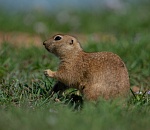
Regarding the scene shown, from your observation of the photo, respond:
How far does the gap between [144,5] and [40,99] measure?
7.34 meters

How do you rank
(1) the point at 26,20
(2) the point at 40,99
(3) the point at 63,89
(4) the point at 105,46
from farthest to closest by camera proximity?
(1) the point at 26,20 < (4) the point at 105,46 < (3) the point at 63,89 < (2) the point at 40,99

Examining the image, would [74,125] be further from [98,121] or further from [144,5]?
[144,5]

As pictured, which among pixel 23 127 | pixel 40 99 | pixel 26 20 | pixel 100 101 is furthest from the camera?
pixel 26 20

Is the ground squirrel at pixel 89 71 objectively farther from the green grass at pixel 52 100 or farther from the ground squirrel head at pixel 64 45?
the green grass at pixel 52 100

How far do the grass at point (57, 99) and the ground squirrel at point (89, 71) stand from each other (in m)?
0.16

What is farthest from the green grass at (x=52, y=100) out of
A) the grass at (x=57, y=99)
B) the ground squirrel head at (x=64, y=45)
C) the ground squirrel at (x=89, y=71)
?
the ground squirrel head at (x=64, y=45)

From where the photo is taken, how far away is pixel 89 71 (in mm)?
5309

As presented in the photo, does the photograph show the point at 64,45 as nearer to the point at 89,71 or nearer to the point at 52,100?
the point at 89,71

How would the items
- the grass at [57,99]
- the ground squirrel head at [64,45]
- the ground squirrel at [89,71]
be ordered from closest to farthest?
the grass at [57,99] < the ground squirrel at [89,71] < the ground squirrel head at [64,45]

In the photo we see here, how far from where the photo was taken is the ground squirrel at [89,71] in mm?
5086

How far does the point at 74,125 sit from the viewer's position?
4027 millimetres

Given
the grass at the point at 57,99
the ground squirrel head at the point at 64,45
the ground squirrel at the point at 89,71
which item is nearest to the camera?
the grass at the point at 57,99

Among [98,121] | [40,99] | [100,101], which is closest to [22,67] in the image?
[40,99]

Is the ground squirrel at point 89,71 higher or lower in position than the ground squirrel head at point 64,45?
lower
